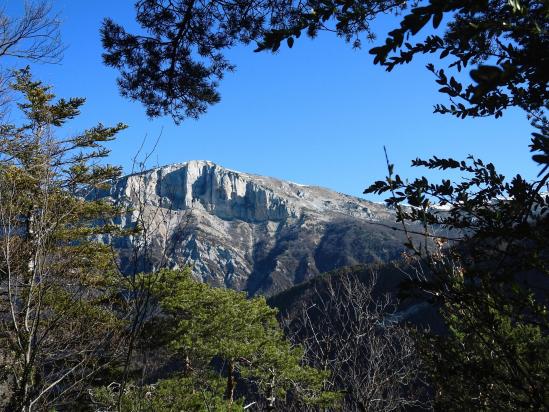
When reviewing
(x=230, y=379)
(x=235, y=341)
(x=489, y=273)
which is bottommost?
(x=230, y=379)

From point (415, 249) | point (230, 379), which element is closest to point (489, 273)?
point (415, 249)

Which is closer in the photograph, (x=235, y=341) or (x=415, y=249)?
(x=415, y=249)

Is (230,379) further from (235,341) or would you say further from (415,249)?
(415,249)

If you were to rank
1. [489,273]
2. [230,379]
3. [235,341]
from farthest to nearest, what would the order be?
1. [230,379]
2. [235,341]
3. [489,273]

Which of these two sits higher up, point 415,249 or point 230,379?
→ point 415,249

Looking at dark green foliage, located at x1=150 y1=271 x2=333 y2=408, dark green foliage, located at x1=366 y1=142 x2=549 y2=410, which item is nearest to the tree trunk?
dark green foliage, located at x1=150 y1=271 x2=333 y2=408

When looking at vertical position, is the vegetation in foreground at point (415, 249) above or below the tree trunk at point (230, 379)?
above

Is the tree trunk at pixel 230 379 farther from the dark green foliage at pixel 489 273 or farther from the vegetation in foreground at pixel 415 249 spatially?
the dark green foliage at pixel 489 273

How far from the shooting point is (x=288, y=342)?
1450 cm

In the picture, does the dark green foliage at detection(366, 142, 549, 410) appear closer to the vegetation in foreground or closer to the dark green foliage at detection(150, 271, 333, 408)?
the vegetation in foreground

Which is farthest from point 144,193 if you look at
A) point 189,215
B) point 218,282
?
point 218,282

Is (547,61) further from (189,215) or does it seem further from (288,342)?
(288,342)

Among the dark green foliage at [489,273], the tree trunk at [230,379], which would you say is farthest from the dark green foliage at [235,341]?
the dark green foliage at [489,273]

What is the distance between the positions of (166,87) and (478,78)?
14.2 feet
